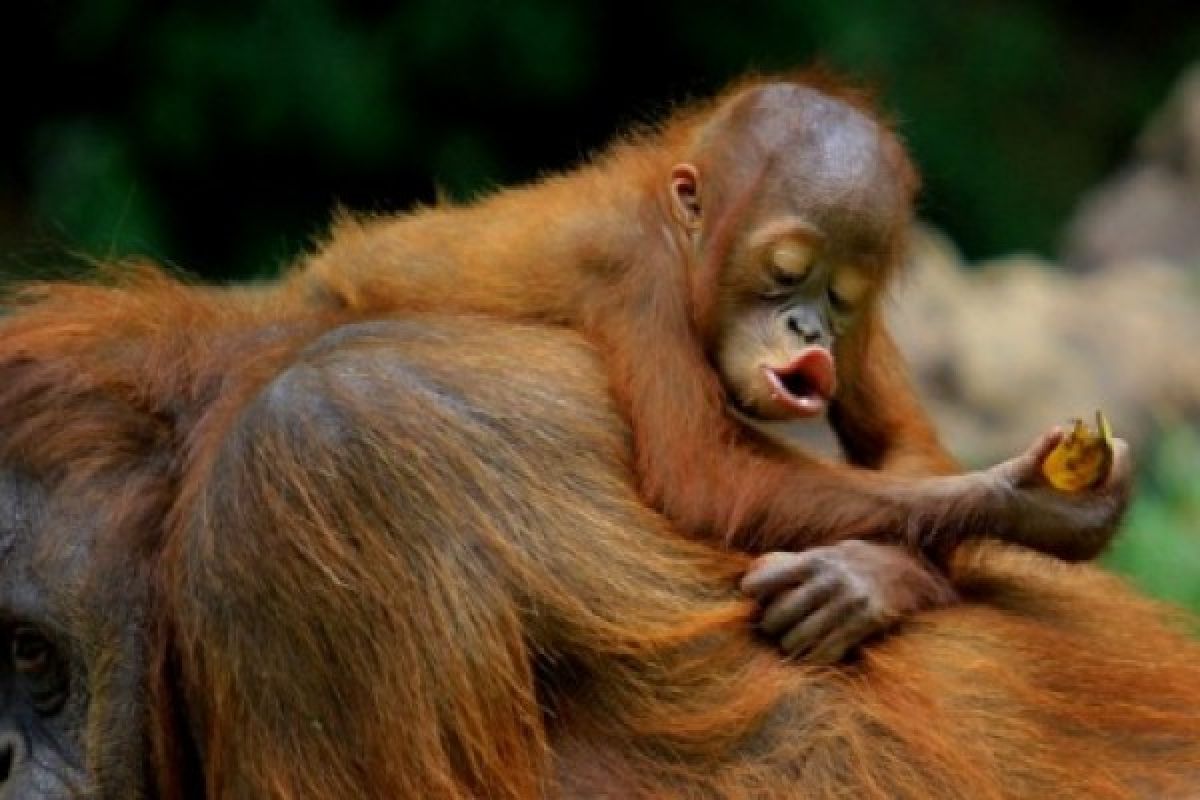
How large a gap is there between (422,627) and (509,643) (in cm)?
12

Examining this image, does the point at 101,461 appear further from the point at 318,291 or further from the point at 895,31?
the point at 895,31

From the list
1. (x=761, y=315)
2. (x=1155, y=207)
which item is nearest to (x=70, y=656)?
(x=761, y=315)

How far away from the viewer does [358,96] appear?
959 centimetres

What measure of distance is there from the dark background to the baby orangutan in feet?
15.6

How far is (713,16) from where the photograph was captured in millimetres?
10164

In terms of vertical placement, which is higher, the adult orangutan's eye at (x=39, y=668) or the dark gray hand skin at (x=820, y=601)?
the adult orangutan's eye at (x=39, y=668)

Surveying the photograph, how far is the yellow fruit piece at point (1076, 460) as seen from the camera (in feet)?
12.5

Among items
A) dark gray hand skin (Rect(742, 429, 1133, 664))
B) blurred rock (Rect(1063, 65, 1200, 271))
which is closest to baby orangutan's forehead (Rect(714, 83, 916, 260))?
dark gray hand skin (Rect(742, 429, 1133, 664))

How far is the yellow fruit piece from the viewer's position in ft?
12.5

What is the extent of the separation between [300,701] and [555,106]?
22.9 feet

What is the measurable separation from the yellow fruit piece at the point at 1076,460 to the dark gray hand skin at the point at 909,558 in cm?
1

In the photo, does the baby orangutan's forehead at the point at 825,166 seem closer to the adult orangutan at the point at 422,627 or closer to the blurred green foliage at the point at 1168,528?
the adult orangutan at the point at 422,627

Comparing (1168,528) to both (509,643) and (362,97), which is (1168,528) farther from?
(362,97)

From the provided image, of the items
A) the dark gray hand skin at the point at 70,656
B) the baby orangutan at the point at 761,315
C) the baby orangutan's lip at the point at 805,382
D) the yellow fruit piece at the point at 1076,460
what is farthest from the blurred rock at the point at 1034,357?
the dark gray hand skin at the point at 70,656
